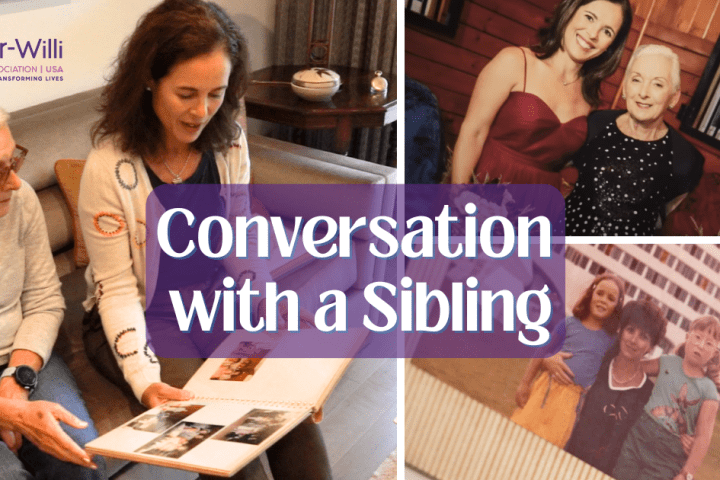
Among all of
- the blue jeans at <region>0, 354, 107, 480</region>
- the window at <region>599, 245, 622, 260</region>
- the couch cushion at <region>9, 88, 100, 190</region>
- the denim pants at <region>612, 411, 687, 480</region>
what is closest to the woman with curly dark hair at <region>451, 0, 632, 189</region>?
the window at <region>599, 245, 622, 260</region>

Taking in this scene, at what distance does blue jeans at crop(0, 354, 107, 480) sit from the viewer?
3.55ft

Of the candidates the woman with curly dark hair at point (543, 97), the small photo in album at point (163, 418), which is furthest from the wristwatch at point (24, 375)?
the woman with curly dark hair at point (543, 97)

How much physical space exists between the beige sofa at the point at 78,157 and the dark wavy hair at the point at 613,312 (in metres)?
0.87

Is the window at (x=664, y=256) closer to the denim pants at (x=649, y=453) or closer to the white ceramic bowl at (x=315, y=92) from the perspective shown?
the denim pants at (x=649, y=453)

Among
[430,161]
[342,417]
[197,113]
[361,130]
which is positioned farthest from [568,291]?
[361,130]

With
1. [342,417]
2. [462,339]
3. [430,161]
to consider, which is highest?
[430,161]

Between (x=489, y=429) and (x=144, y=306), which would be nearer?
(x=489, y=429)

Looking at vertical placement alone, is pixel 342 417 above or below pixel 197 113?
below

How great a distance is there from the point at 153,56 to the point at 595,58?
78cm

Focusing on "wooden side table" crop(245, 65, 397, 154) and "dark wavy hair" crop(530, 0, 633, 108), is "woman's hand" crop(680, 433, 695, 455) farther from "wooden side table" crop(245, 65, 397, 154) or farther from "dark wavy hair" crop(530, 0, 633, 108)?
"wooden side table" crop(245, 65, 397, 154)

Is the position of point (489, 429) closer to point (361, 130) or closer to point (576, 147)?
point (576, 147)

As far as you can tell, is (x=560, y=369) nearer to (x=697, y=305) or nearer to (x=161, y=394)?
(x=697, y=305)

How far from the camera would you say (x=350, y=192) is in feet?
6.57

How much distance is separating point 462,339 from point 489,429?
0.41 feet
